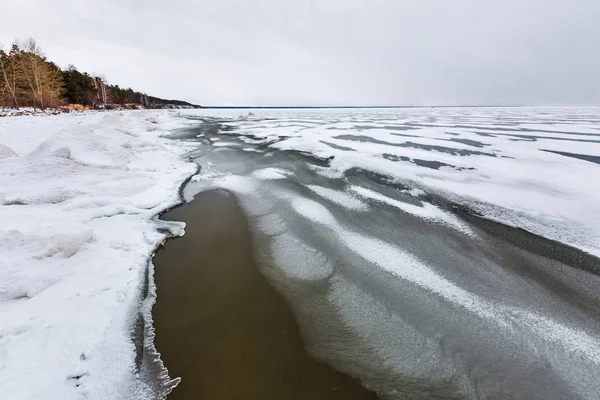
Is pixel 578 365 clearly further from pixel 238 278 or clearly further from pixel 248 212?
pixel 248 212

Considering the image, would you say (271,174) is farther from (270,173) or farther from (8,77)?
(8,77)

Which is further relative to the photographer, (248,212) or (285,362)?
(248,212)

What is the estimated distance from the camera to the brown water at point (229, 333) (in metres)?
2.14

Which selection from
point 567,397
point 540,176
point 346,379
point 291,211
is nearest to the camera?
point 567,397

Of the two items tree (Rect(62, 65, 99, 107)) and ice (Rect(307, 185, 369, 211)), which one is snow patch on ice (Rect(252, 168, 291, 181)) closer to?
ice (Rect(307, 185, 369, 211))

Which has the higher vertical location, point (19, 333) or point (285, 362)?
point (19, 333)

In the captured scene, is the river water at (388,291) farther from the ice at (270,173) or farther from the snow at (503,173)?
the ice at (270,173)

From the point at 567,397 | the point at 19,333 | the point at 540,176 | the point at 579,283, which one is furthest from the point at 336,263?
the point at 540,176

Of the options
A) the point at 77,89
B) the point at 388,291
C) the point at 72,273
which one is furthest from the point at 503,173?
the point at 77,89

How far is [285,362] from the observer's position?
7.75 ft

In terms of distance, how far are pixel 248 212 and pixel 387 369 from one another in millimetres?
3889

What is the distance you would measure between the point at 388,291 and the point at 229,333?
6.13 ft

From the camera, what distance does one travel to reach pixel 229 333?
2652mm

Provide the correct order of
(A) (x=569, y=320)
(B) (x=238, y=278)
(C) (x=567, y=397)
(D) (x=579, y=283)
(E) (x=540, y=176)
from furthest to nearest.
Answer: (E) (x=540, y=176)
(B) (x=238, y=278)
(D) (x=579, y=283)
(A) (x=569, y=320)
(C) (x=567, y=397)
